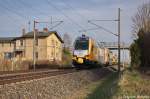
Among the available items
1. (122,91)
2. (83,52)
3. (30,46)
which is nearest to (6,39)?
(30,46)

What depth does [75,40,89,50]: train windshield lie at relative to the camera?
3916 cm

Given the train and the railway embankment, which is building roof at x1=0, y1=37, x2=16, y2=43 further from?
the railway embankment

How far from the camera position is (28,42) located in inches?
3039

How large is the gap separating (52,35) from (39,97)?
6186 centimetres

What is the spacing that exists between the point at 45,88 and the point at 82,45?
69.1 feet

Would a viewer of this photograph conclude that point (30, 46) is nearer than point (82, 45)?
No

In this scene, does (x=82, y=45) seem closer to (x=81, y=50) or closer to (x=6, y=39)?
(x=81, y=50)

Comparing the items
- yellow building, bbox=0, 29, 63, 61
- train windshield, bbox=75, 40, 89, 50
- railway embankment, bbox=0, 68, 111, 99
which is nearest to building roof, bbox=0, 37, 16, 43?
yellow building, bbox=0, 29, 63, 61

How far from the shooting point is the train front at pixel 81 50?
3881 cm

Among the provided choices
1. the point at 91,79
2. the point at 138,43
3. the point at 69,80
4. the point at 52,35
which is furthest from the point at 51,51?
the point at 69,80

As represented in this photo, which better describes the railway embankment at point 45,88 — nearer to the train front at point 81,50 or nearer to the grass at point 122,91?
the grass at point 122,91

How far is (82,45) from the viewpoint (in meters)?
39.6

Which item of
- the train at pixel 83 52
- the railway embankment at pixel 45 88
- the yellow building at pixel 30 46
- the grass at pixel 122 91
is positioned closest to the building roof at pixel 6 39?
the yellow building at pixel 30 46

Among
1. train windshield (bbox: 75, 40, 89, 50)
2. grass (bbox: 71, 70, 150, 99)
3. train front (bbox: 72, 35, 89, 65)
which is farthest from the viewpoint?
train windshield (bbox: 75, 40, 89, 50)
